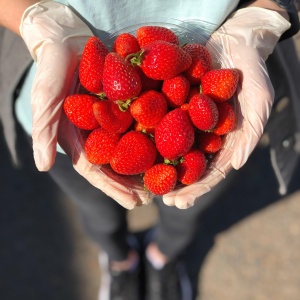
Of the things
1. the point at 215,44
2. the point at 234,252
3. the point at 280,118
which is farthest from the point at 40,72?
the point at 234,252

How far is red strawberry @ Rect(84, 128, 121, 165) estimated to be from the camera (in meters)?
0.96

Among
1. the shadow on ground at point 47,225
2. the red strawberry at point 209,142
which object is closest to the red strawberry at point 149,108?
A: the red strawberry at point 209,142

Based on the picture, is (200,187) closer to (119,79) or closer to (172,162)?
(172,162)

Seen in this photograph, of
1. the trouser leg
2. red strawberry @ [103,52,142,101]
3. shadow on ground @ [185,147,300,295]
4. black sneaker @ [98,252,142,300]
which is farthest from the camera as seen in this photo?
shadow on ground @ [185,147,300,295]

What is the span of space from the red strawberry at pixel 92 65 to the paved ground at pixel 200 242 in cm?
88

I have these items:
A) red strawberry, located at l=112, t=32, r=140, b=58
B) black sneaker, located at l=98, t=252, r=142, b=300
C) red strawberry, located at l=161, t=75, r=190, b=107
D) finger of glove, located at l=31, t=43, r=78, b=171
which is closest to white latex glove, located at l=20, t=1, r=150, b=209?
finger of glove, located at l=31, t=43, r=78, b=171

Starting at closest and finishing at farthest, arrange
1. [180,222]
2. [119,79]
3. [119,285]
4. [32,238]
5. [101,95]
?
[119,79] → [101,95] → [180,222] → [119,285] → [32,238]

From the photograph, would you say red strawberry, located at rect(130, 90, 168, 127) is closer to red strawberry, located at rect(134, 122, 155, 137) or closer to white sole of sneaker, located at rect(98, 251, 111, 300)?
red strawberry, located at rect(134, 122, 155, 137)

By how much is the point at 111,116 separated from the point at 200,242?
3.15ft

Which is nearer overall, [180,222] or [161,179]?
[161,179]

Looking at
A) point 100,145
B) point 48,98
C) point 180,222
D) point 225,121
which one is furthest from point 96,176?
point 180,222

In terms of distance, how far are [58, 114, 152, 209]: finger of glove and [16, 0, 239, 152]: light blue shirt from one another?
0.71 feet

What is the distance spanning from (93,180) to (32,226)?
0.84 meters

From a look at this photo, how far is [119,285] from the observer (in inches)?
64.8
